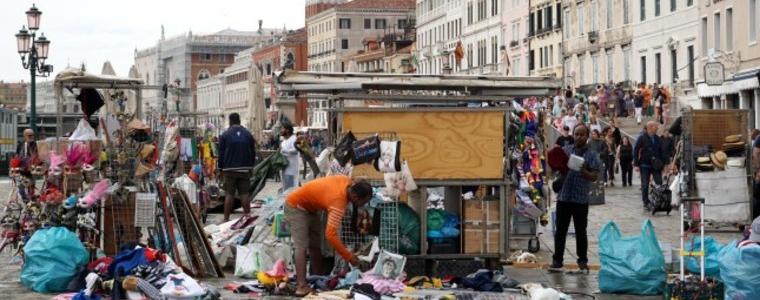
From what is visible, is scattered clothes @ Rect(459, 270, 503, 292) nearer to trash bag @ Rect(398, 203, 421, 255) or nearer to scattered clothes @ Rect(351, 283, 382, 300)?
trash bag @ Rect(398, 203, 421, 255)

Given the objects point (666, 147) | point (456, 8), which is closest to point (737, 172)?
point (666, 147)

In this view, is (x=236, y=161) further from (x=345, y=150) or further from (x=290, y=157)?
(x=345, y=150)

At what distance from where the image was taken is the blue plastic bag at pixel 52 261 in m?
14.7

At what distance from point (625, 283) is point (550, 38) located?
65.6 m

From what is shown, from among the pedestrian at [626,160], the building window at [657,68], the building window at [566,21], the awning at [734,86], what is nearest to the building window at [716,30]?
the awning at [734,86]

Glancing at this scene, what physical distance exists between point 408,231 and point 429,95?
5.10 feet

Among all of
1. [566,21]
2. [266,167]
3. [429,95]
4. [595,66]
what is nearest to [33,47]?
[266,167]

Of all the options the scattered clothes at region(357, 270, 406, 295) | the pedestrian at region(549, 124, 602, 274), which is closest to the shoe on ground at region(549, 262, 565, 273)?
the pedestrian at region(549, 124, 602, 274)

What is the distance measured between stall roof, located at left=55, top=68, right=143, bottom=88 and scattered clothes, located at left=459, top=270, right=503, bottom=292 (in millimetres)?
6057

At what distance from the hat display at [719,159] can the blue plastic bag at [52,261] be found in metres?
9.62

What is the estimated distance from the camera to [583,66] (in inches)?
2783

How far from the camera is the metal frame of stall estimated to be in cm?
1482

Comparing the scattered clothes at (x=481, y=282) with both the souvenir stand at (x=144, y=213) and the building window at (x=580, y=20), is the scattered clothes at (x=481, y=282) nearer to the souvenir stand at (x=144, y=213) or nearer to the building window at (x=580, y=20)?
the souvenir stand at (x=144, y=213)

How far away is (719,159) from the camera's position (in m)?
21.0
